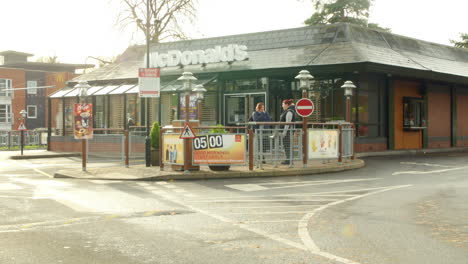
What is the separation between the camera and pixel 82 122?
17016 mm

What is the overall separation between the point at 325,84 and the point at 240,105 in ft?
14.9

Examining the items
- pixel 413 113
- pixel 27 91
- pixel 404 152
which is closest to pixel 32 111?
pixel 27 91

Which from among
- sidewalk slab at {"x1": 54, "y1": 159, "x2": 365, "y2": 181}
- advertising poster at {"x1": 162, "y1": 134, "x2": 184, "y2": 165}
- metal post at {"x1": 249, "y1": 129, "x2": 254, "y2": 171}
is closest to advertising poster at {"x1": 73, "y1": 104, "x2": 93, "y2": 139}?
sidewalk slab at {"x1": 54, "y1": 159, "x2": 365, "y2": 181}

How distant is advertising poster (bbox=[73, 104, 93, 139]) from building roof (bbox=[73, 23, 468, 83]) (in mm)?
10112

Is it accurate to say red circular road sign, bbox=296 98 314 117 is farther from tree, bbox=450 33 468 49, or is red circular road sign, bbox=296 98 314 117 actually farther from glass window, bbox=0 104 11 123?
glass window, bbox=0 104 11 123

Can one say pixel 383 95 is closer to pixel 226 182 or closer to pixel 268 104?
pixel 268 104

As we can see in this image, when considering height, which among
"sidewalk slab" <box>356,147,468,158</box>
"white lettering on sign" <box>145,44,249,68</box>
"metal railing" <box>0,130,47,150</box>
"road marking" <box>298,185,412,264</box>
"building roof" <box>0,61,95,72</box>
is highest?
"building roof" <box>0,61,95,72</box>

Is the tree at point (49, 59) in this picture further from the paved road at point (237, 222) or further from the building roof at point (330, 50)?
the paved road at point (237, 222)

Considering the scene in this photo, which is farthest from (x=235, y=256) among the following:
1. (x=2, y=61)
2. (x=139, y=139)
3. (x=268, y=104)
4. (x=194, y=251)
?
(x=2, y=61)

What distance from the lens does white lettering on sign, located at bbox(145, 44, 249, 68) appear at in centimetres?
2661

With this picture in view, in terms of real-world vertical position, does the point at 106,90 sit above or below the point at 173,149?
above

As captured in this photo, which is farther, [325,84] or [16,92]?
[16,92]

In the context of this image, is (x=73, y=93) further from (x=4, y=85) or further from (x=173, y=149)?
(x=4, y=85)

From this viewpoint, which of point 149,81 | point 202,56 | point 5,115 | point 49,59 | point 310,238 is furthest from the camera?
point 49,59
